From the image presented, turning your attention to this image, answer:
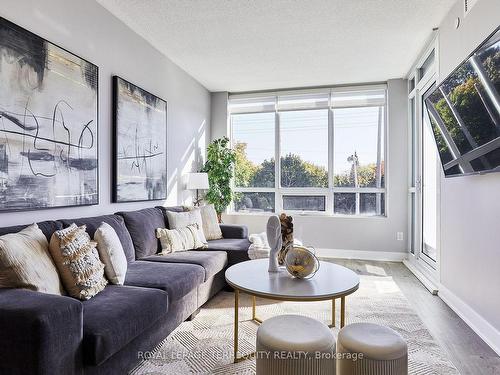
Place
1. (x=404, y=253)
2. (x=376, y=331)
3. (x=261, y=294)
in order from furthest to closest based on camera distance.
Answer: (x=404, y=253) < (x=261, y=294) < (x=376, y=331)

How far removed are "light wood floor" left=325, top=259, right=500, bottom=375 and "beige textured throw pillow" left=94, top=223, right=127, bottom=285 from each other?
7.17 ft

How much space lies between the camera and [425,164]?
406 centimetres

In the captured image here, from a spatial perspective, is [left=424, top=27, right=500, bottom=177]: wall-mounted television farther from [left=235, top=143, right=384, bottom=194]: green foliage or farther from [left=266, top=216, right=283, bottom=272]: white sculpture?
[left=235, top=143, right=384, bottom=194]: green foliage

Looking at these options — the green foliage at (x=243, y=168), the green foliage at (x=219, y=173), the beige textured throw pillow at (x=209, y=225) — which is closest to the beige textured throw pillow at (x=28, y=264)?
the beige textured throw pillow at (x=209, y=225)

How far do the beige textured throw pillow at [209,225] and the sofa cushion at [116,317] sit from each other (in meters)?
1.82

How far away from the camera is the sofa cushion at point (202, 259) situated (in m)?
2.82

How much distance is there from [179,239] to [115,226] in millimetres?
743

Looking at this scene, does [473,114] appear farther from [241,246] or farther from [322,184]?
[322,184]

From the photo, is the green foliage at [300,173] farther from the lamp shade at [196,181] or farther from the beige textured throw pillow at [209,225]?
the beige textured throw pillow at [209,225]

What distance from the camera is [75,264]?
71.8 inches

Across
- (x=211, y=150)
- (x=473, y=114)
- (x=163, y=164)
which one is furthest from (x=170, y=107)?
(x=473, y=114)

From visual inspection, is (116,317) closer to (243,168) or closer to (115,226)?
(115,226)

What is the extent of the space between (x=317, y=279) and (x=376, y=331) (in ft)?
1.91

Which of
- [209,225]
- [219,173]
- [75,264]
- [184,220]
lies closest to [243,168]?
[219,173]
